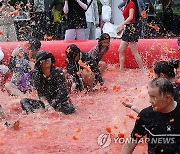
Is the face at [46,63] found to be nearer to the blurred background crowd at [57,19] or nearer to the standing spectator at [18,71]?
the standing spectator at [18,71]

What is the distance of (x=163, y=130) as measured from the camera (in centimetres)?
388

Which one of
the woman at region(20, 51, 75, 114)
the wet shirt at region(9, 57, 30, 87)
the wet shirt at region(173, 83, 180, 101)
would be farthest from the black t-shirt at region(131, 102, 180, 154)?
the wet shirt at region(9, 57, 30, 87)

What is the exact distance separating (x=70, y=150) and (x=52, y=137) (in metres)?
0.52

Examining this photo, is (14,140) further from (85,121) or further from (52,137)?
(85,121)

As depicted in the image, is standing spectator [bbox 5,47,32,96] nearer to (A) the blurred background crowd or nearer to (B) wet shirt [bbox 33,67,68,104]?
(B) wet shirt [bbox 33,67,68,104]

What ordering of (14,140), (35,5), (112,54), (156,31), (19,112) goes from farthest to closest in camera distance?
(156,31) < (35,5) < (112,54) < (19,112) < (14,140)

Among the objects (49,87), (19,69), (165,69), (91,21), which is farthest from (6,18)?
(165,69)

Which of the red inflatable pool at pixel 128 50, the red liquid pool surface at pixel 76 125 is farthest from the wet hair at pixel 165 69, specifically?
the red inflatable pool at pixel 128 50

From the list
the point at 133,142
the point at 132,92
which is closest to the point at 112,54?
the point at 132,92

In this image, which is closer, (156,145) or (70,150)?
(156,145)

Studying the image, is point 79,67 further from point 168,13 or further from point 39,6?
point 168,13

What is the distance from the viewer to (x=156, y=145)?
3893mm

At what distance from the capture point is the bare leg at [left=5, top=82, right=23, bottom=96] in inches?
322

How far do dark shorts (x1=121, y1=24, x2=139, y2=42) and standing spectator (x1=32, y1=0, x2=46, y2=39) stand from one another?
5316 millimetres
